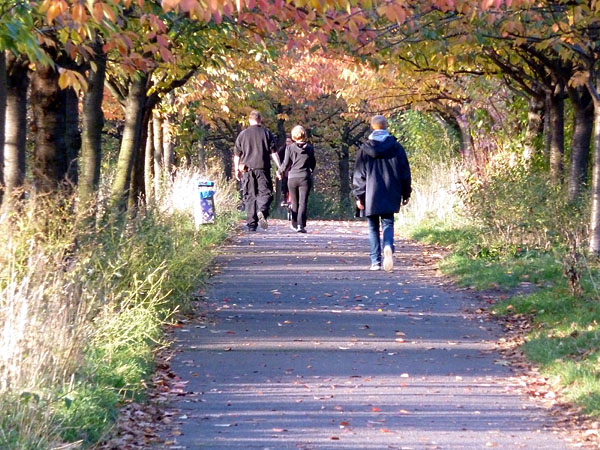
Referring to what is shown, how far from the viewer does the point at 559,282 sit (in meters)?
11.1

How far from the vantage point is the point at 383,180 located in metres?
12.8

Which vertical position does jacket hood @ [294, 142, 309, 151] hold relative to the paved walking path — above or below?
above

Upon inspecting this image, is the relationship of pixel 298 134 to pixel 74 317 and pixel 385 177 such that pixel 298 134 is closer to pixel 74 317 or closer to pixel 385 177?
pixel 385 177

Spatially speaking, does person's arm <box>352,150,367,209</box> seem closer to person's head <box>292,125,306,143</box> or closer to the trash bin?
person's head <box>292,125,306,143</box>

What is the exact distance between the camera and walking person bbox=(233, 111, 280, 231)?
1616 cm

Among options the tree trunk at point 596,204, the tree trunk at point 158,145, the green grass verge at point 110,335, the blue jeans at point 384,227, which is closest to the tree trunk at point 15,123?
the green grass verge at point 110,335

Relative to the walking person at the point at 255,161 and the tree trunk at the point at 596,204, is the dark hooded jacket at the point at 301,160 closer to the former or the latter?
the walking person at the point at 255,161

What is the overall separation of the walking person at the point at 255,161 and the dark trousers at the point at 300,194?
2.10 feet

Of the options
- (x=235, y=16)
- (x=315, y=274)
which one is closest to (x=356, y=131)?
(x=315, y=274)

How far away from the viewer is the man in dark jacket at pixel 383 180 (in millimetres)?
12758

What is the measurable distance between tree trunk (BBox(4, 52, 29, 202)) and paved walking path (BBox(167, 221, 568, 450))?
242 centimetres

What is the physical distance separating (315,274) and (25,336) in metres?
8.07

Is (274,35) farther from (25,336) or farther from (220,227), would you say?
(220,227)

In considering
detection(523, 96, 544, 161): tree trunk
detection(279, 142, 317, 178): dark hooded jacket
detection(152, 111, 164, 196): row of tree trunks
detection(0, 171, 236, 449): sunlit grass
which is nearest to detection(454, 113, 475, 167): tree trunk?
detection(523, 96, 544, 161): tree trunk
